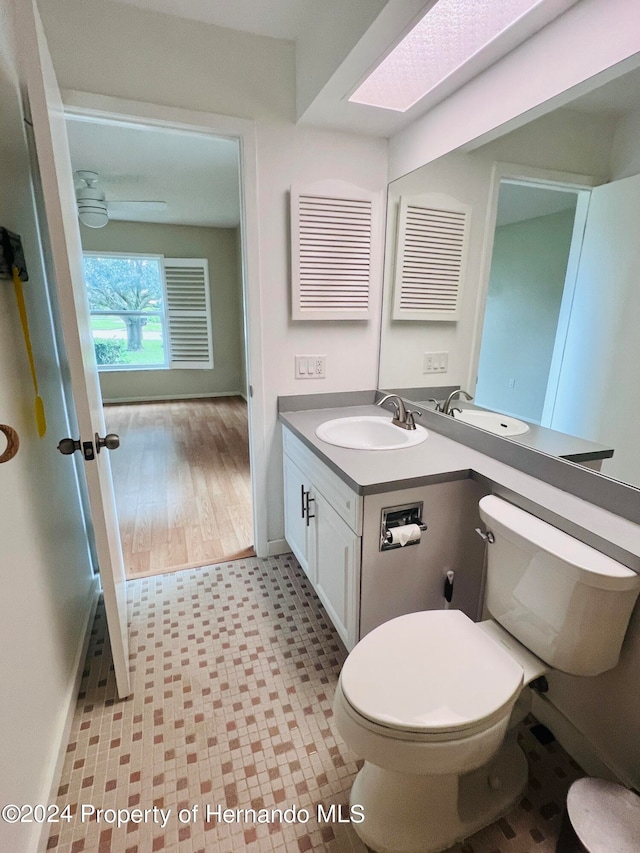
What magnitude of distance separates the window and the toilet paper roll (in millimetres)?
5610

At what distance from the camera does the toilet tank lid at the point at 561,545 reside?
93cm

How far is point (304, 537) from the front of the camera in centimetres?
188

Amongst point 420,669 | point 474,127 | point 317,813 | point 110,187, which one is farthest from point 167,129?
point 110,187

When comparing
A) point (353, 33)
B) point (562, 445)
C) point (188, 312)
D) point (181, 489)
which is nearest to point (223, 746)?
point (562, 445)

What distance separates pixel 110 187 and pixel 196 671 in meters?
4.43

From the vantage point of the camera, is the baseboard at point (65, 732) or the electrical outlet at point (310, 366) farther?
the electrical outlet at point (310, 366)

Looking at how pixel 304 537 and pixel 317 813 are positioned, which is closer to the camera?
pixel 317 813

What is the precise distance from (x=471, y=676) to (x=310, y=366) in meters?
1.48

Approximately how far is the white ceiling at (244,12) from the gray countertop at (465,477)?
62.5 inches

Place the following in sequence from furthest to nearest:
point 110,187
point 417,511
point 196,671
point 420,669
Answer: point 110,187
point 196,671
point 417,511
point 420,669

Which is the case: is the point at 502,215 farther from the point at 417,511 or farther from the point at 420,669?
the point at 420,669

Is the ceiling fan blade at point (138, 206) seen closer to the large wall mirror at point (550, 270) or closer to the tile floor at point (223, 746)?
the large wall mirror at point (550, 270)

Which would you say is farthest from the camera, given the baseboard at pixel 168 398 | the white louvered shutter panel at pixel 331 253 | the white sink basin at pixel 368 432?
the baseboard at pixel 168 398

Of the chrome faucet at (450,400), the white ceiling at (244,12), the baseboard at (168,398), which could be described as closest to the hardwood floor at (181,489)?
the baseboard at (168,398)
